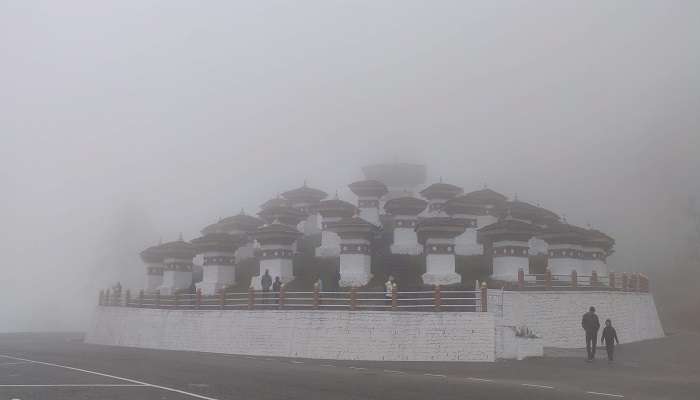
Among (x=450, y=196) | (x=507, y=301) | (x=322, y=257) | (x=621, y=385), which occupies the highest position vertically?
(x=450, y=196)

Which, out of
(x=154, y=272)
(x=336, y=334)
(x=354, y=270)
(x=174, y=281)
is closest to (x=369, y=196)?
(x=354, y=270)

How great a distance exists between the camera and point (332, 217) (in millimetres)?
40094

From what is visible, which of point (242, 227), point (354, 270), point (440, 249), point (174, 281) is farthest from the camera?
point (242, 227)

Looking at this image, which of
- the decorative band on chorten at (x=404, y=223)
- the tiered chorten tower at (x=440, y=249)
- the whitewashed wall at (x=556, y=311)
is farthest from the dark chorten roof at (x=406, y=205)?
the whitewashed wall at (x=556, y=311)

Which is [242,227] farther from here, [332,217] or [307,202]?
[332,217]

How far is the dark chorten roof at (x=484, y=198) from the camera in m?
39.0

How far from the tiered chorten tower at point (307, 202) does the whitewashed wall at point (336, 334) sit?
50.3ft

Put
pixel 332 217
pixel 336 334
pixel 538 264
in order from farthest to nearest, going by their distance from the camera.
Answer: pixel 332 217
pixel 538 264
pixel 336 334

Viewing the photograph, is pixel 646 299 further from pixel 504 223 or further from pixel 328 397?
pixel 328 397

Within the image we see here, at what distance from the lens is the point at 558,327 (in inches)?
1129

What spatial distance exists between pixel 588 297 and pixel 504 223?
5052 mm

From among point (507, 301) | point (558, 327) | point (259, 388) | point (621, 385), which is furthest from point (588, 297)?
point (259, 388)

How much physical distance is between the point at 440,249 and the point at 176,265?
675 inches

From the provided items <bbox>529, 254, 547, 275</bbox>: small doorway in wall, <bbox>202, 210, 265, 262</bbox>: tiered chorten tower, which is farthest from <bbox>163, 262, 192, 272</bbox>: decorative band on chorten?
<bbox>529, 254, 547, 275</bbox>: small doorway in wall
